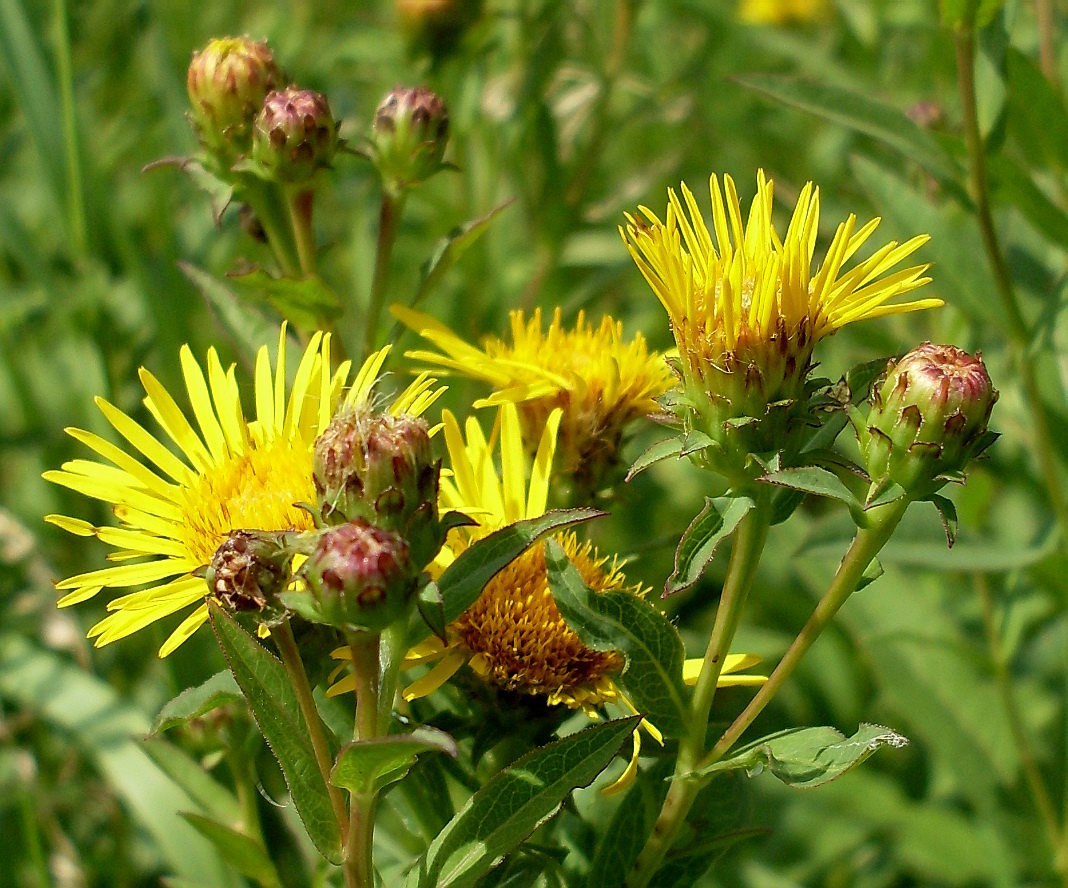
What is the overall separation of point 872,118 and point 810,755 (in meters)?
1.61

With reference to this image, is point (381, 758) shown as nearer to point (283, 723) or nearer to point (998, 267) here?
point (283, 723)

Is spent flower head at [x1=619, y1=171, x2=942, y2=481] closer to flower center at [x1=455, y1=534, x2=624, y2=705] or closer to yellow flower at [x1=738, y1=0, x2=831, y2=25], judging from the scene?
flower center at [x1=455, y1=534, x2=624, y2=705]

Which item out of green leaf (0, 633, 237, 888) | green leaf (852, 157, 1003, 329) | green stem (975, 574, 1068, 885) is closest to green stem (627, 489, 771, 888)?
green leaf (0, 633, 237, 888)

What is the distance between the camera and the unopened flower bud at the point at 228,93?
2.09 m

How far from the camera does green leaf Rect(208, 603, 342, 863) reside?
58.0 inches

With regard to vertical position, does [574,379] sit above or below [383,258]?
below

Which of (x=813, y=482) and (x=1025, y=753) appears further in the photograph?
(x=1025, y=753)

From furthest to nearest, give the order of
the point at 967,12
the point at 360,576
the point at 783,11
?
the point at 783,11
the point at 967,12
the point at 360,576

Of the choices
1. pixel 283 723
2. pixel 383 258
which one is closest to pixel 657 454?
pixel 283 723

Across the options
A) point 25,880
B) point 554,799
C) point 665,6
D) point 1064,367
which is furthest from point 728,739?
point 665,6

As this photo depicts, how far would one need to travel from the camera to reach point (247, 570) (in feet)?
4.79

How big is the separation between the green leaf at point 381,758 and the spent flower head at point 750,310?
1.67 ft

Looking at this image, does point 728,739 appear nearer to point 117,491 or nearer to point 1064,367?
point 117,491

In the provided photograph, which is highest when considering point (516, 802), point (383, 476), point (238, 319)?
point (238, 319)
